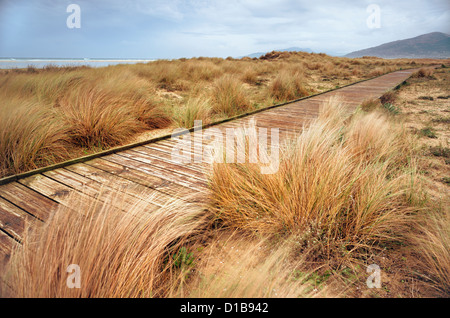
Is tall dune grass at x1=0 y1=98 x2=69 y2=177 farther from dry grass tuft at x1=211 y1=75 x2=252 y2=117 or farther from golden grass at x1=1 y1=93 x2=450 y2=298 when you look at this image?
dry grass tuft at x1=211 y1=75 x2=252 y2=117

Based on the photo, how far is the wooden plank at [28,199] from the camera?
2.02 meters

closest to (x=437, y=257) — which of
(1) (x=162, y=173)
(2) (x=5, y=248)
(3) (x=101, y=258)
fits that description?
(3) (x=101, y=258)

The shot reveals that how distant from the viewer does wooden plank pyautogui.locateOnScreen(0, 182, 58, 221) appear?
6.63 feet

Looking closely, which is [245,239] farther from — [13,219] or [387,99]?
[387,99]

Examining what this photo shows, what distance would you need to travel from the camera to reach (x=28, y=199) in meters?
2.21

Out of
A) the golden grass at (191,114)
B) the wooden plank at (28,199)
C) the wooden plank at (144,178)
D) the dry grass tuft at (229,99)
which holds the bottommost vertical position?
the wooden plank at (28,199)

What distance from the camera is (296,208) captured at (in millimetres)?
1918

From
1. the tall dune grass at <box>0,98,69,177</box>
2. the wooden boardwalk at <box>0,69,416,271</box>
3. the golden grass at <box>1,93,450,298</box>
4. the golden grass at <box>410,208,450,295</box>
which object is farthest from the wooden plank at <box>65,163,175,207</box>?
the golden grass at <box>410,208,450,295</box>

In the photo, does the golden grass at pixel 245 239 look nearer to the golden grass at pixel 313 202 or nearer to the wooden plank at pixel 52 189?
the golden grass at pixel 313 202

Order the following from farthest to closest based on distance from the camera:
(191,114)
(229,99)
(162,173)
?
1. (229,99)
2. (191,114)
3. (162,173)

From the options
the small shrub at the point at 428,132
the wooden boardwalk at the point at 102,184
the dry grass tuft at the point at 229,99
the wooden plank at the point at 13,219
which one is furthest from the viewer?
the dry grass tuft at the point at 229,99

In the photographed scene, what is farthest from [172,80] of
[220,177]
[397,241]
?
[397,241]

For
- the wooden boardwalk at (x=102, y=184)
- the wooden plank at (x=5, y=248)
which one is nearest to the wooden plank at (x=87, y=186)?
the wooden boardwalk at (x=102, y=184)

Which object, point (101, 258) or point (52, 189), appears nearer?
point (101, 258)
